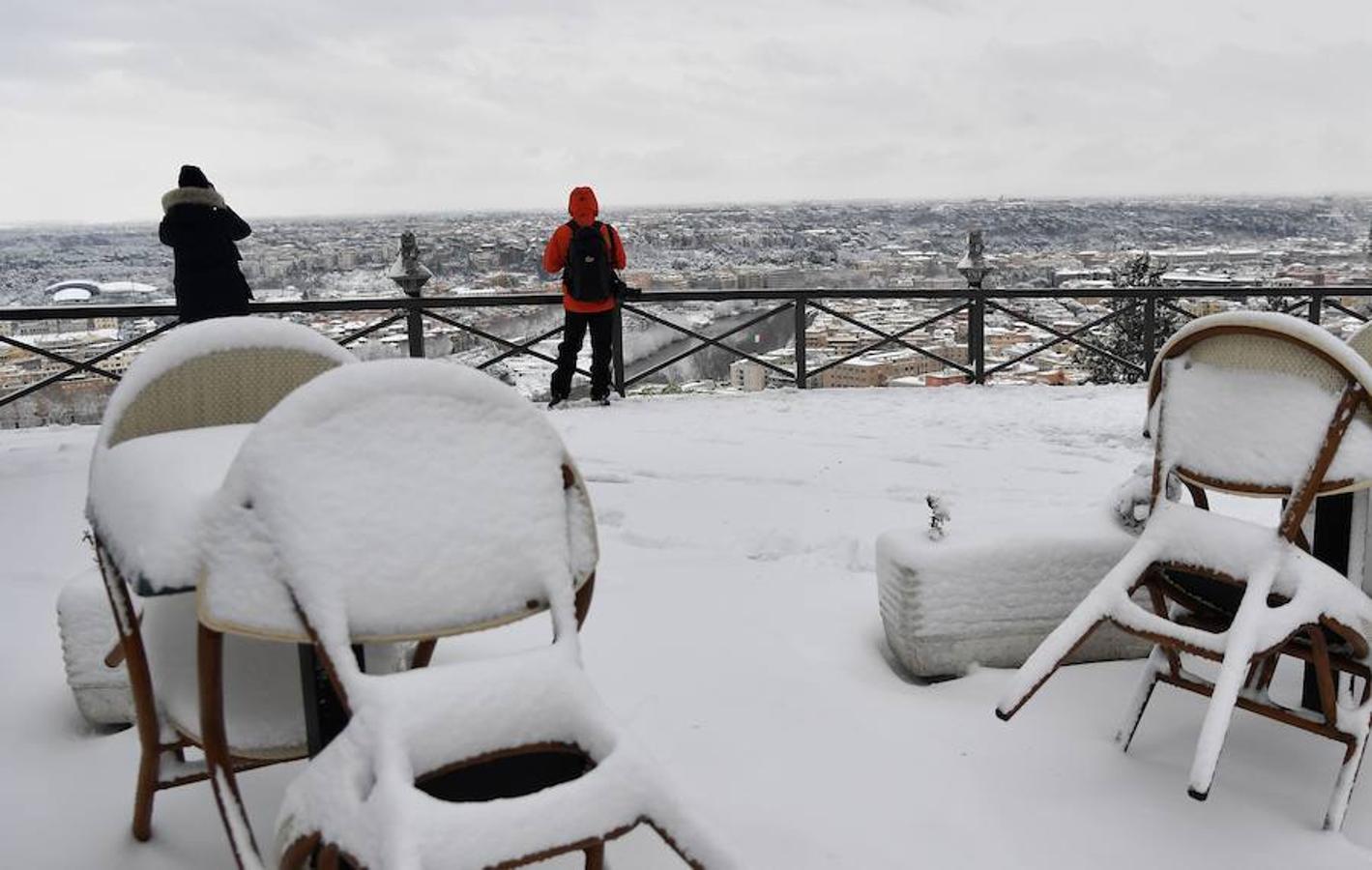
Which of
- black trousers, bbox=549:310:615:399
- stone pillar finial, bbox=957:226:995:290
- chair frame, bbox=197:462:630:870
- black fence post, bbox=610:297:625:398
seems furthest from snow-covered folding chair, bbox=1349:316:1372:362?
stone pillar finial, bbox=957:226:995:290

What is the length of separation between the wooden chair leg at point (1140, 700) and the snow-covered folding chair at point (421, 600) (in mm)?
1418

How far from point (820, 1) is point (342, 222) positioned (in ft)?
19.0

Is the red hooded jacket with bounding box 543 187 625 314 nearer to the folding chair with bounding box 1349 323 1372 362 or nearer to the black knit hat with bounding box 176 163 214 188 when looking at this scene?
the black knit hat with bounding box 176 163 214 188

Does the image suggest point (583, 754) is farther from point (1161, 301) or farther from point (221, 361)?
point (1161, 301)

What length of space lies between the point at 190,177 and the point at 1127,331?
10779 mm

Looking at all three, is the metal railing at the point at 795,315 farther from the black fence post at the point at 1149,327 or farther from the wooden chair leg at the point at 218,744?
the wooden chair leg at the point at 218,744

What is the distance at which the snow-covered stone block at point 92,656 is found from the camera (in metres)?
2.53

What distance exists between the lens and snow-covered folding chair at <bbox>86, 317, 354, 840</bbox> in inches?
61.7

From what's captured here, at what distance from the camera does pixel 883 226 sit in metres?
11.1

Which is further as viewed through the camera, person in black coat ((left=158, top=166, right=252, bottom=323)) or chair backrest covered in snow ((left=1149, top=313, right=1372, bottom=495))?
person in black coat ((left=158, top=166, right=252, bottom=323))

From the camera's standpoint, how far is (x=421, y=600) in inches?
59.2

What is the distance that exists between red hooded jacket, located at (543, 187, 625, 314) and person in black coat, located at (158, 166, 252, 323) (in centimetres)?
201

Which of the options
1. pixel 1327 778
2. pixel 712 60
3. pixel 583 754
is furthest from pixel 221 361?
pixel 712 60

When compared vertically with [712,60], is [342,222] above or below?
below
